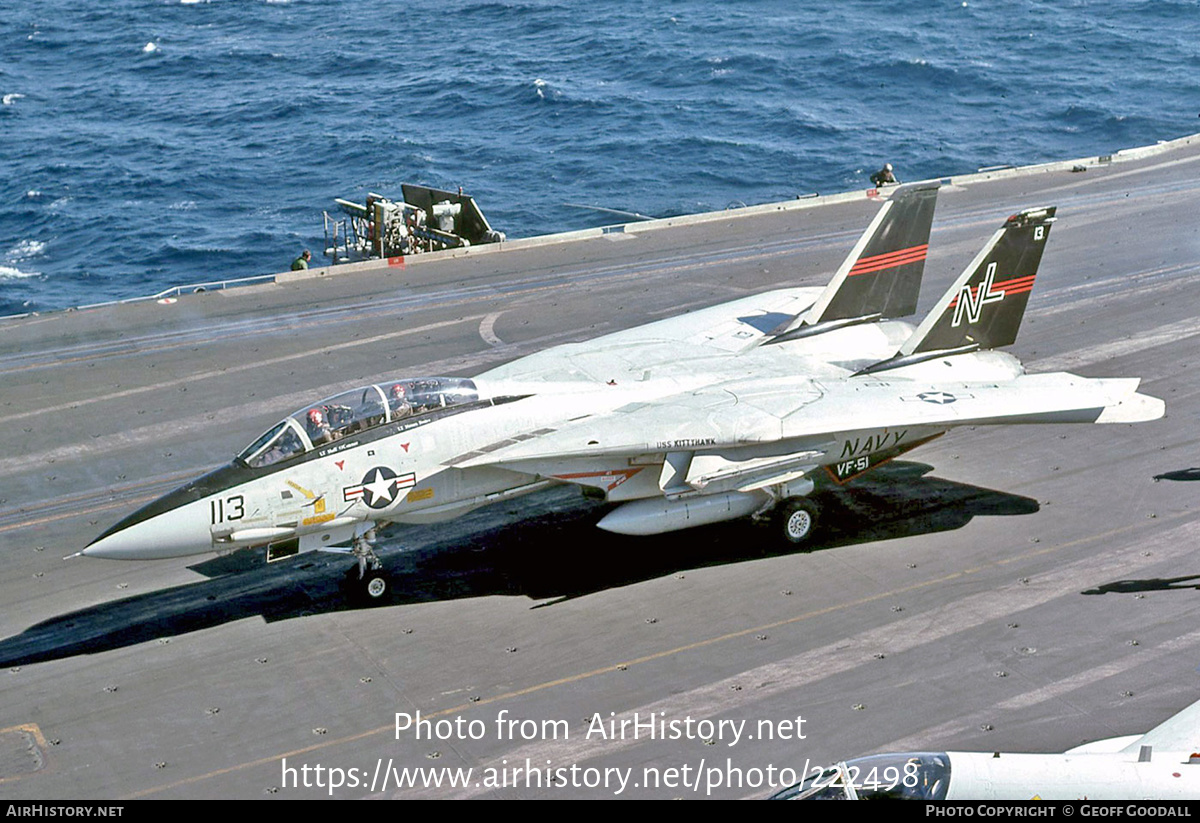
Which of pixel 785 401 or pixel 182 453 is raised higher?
pixel 785 401

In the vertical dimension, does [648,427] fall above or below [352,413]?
below

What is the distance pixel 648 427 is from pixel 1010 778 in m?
9.31

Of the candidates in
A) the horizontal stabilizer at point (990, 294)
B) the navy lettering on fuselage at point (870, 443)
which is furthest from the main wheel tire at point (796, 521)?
the horizontal stabilizer at point (990, 294)

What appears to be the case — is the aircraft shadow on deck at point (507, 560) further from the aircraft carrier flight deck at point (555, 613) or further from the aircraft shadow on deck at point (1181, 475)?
the aircraft shadow on deck at point (1181, 475)

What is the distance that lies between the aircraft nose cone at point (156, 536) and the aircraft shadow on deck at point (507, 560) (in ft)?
6.04

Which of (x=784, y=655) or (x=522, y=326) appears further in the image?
(x=522, y=326)

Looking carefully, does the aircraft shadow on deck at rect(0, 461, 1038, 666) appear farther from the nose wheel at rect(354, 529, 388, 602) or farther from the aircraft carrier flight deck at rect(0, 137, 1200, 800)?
the nose wheel at rect(354, 529, 388, 602)

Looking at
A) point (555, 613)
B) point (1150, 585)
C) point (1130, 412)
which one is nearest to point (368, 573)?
point (555, 613)

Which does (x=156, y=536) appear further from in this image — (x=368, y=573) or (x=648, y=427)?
(x=648, y=427)

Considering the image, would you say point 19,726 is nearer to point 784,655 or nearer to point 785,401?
point 784,655

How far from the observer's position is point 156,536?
19.7 meters

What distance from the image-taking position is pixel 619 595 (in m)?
21.8
